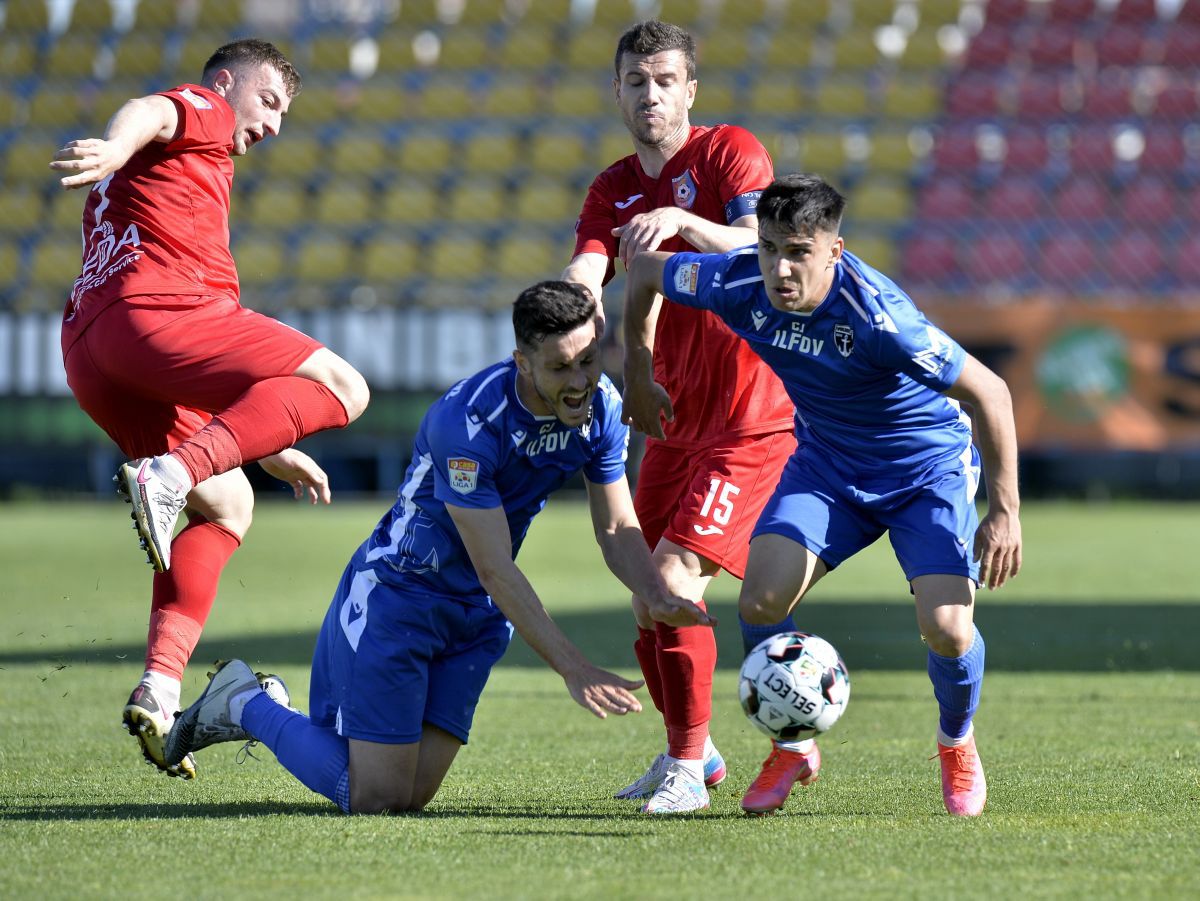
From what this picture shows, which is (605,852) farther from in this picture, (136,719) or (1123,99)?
(1123,99)

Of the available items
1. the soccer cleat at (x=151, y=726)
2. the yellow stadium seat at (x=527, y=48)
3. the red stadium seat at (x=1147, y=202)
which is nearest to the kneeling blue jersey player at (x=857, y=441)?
the soccer cleat at (x=151, y=726)

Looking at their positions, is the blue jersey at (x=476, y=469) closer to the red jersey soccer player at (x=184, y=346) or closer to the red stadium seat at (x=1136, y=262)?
the red jersey soccer player at (x=184, y=346)

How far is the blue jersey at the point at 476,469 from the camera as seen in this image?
4.71m

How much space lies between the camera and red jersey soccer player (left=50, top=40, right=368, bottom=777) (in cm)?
516

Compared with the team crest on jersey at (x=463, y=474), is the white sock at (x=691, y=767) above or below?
below

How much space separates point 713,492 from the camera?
5.45 m

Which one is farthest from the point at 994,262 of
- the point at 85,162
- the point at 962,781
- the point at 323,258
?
the point at 85,162

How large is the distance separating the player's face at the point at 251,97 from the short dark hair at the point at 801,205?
6.47 feet

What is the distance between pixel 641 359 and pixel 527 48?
26226mm

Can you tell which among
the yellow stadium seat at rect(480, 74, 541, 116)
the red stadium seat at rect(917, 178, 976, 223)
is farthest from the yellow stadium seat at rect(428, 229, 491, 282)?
the red stadium seat at rect(917, 178, 976, 223)

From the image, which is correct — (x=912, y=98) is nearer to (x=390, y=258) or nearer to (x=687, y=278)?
(x=390, y=258)

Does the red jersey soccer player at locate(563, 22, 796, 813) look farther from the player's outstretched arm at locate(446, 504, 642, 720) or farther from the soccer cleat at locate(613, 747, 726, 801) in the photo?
the player's outstretched arm at locate(446, 504, 642, 720)

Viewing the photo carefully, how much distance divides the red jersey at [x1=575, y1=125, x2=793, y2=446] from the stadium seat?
2052 cm

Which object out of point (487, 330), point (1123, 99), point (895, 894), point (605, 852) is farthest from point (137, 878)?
point (1123, 99)
